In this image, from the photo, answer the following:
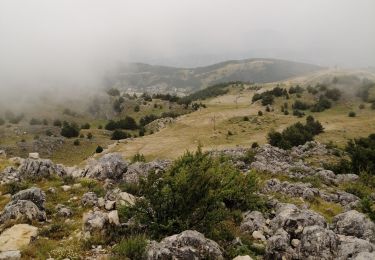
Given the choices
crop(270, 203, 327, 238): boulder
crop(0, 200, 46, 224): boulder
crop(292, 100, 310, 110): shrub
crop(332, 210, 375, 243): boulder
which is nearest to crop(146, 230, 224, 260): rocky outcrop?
crop(270, 203, 327, 238): boulder

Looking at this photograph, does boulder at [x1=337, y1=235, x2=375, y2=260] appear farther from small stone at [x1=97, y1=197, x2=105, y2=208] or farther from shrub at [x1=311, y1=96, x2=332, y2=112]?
shrub at [x1=311, y1=96, x2=332, y2=112]

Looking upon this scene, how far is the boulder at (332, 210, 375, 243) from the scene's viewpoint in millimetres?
12555

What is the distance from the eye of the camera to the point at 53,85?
566 feet

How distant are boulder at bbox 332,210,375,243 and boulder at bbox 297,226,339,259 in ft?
7.78

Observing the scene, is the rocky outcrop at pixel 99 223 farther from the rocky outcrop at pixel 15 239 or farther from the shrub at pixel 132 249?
the shrub at pixel 132 249

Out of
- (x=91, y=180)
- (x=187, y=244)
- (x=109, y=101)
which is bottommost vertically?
Result: (x=109, y=101)

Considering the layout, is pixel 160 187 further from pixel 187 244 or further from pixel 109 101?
pixel 109 101

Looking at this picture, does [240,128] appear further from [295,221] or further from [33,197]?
[295,221]

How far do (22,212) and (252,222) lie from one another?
26.6 ft

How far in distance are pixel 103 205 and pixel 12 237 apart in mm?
4000

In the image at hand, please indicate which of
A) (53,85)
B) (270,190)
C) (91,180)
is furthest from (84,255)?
(53,85)

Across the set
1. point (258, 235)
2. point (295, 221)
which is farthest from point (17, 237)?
point (295, 221)

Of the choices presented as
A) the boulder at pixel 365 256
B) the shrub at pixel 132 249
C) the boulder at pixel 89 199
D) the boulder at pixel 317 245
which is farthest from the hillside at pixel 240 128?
the boulder at pixel 365 256

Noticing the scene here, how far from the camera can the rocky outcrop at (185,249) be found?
965cm
